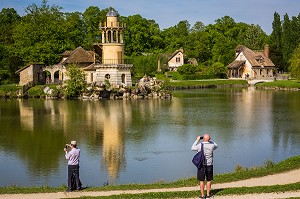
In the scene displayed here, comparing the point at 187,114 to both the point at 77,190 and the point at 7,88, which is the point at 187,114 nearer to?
the point at 77,190

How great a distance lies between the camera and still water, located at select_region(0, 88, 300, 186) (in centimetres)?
2059

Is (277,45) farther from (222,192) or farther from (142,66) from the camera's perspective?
(222,192)

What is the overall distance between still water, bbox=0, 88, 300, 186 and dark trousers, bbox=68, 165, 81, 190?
301 cm

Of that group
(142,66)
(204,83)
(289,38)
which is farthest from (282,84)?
(142,66)

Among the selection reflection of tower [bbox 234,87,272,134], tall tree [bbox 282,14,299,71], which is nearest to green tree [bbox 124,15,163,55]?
tall tree [bbox 282,14,299,71]

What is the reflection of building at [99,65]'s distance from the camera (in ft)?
185

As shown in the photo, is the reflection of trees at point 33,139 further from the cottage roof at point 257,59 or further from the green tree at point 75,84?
the cottage roof at point 257,59

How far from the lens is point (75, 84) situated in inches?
2128

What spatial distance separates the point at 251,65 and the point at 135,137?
59209mm

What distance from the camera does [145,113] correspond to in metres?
39.8

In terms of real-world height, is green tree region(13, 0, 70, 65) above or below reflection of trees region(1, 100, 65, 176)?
above

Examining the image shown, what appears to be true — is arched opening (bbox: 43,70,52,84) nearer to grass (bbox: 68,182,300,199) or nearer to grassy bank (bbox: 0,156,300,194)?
grassy bank (bbox: 0,156,300,194)

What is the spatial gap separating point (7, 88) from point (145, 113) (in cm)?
2480

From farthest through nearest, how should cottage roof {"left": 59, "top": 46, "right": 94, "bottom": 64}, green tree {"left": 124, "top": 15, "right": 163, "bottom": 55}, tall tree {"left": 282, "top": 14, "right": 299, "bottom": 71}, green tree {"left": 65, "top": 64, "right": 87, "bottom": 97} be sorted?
green tree {"left": 124, "top": 15, "right": 163, "bottom": 55}
tall tree {"left": 282, "top": 14, "right": 299, "bottom": 71}
cottage roof {"left": 59, "top": 46, "right": 94, "bottom": 64}
green tree {"left": 65, "top": 64, "right": 87, "bottom": 97}
